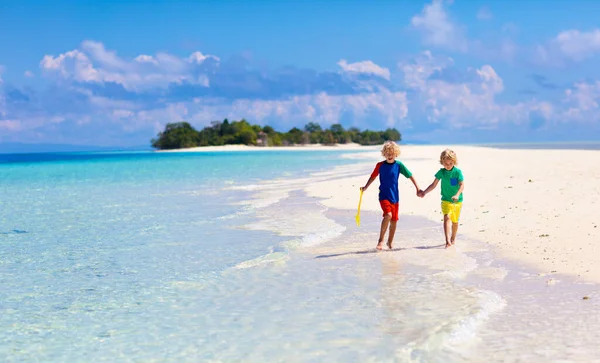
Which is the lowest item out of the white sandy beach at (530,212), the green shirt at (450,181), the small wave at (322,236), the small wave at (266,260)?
the small wave at (266,260)

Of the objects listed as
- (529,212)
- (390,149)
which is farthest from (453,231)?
(529,212)

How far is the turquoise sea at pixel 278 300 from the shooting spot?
228 inches

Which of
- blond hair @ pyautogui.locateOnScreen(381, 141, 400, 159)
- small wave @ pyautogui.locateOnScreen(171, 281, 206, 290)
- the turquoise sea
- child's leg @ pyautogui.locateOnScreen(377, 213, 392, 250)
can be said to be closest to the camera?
the turquoise sea

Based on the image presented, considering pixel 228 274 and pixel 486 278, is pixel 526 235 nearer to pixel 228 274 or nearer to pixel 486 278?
pixel 486 278

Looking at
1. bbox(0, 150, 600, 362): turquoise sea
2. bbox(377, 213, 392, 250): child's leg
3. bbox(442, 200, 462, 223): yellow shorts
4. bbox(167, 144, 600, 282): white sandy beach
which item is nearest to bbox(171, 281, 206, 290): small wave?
bbox(0, 150, 600, 362): turquoise sea

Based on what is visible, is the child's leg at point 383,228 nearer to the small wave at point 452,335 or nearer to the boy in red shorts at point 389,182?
the boy in red shorts at point 389,182

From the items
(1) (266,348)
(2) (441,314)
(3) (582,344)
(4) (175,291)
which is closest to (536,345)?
(3) (582,344)

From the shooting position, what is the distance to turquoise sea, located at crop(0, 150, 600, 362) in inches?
228

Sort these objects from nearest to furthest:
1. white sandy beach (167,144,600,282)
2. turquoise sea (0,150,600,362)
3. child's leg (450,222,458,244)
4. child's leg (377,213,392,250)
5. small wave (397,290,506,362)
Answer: small wave (397,290,506,362)
turquoise sea (0,150,600,362)
white sandy beach (167,144,600,282)
child's leg (377,213,392,250)
child's leg (450,222,458,244)

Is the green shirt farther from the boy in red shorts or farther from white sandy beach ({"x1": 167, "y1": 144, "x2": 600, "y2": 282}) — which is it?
white sandy beach ({"x1": 167, "y1": 144, "x2": 600, "y2": 282})

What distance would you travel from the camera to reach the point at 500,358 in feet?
17.5

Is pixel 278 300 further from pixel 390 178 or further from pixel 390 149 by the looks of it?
pixel 390 149

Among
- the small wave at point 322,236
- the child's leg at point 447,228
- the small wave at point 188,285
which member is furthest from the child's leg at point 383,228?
the small wave at point 188,285

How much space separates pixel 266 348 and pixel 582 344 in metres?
3.12
